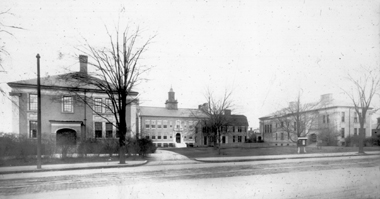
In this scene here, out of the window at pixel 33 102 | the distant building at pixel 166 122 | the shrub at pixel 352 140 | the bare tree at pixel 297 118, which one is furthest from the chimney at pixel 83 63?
the shrub at pixel 352 140

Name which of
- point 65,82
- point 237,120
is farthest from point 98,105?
point 237,120

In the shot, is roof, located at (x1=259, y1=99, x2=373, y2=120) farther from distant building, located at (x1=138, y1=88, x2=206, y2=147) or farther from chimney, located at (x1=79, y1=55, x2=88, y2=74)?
chimney, located at (x1=79, y1=55, x2=88, y2=74)

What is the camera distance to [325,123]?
1553 cm

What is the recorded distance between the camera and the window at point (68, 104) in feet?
35.1

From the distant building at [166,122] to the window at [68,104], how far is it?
3.14m

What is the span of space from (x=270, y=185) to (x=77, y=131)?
9612 millimetres

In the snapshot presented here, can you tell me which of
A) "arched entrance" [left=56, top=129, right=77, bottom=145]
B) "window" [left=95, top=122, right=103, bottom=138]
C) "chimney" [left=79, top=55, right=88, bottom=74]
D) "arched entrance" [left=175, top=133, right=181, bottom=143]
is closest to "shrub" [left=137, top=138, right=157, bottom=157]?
"arched entrance" [left=175, top=133, right=181, bottom=143]

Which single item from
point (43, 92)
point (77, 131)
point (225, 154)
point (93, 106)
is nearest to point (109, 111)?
point (93, 106)

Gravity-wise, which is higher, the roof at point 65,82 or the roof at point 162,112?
the roof at point 65,82

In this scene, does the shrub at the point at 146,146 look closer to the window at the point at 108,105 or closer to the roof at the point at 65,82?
the window at the point at 108,105

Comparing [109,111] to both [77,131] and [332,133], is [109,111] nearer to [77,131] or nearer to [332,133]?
[77,131]

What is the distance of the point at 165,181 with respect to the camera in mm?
9148

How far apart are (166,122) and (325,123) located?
10.4 metres

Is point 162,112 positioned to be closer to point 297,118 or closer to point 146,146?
→ point 146,146
